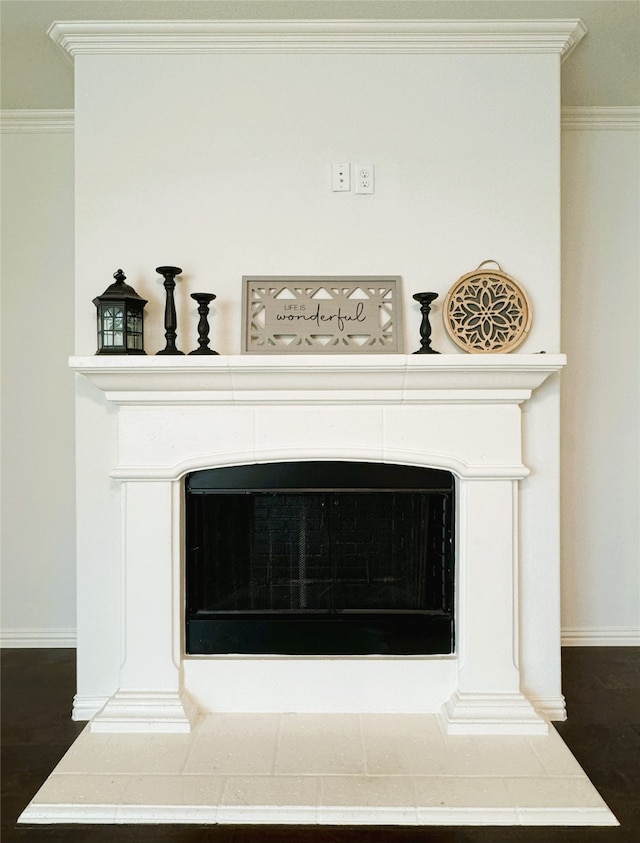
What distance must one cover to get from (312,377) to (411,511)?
2.04ft

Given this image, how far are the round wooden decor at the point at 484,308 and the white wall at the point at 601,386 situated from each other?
0.80 meters

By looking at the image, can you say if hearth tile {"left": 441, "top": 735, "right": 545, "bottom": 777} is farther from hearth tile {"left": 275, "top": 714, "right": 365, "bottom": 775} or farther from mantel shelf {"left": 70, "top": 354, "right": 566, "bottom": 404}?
mantel shelf {"left": 70, "top": 354, "right": 566, "bottom": 404}

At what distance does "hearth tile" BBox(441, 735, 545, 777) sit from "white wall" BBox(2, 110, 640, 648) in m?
1.05

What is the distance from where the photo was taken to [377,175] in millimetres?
2178

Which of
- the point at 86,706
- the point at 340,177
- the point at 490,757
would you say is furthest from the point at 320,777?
the point at 340,177

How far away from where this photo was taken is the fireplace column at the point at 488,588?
2117 millimetres

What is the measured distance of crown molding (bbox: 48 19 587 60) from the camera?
2109mm

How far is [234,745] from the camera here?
1.96m

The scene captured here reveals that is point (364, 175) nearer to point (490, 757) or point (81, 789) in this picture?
point (490, 757)

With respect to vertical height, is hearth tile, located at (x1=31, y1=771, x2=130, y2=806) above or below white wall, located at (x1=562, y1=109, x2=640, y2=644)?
below

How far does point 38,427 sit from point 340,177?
1.77 meters

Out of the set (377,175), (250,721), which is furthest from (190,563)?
(377,175)

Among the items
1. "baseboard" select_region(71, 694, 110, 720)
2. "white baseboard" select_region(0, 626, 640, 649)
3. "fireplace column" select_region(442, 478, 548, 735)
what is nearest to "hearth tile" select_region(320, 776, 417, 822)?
"fireplace column" select_region(442, 478, 548, 735)

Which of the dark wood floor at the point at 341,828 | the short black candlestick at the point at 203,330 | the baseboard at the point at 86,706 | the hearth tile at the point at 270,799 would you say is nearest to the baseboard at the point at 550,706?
the dark wood floor at the point at 341,828
